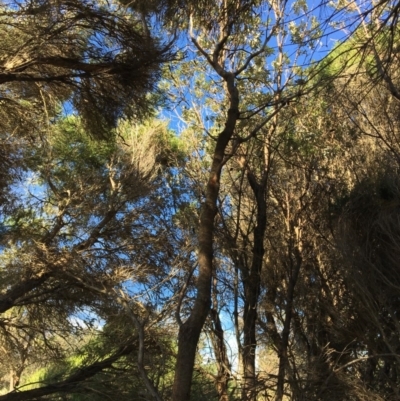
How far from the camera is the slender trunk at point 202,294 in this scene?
3.29m

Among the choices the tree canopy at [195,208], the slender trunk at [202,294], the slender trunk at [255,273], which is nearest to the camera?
the slender trunk at [202,294]

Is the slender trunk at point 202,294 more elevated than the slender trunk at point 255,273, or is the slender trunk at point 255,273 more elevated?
the slender trunk at point 255,273

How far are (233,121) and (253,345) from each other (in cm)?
324

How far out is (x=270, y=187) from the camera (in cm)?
755

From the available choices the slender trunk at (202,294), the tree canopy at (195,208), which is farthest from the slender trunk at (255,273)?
the slender trunk at (202,294)

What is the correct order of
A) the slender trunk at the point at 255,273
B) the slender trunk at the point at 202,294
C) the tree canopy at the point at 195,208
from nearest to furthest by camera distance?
the slender trunk at the point at 202,294 → the tree canopy at the point at 195,208 → the slender trunk at the point at 255,273

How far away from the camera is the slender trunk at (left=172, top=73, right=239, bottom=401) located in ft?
10.8

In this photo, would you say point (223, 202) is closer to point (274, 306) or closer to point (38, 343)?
point (274, 306)

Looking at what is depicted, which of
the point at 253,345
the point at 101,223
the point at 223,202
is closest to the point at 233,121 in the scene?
the point at 253,345

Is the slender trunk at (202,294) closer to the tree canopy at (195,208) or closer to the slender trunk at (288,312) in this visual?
the tree canopy at (195,208)

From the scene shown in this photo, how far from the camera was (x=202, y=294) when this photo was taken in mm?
3594

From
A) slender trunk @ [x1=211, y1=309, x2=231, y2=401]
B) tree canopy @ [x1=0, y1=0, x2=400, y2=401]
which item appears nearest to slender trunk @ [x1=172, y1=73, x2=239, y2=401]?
tree canopy @ [x1=0, y1=0, x2=400, y2=401]

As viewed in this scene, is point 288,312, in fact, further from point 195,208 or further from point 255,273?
point 195,208

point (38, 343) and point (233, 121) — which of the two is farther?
point (38, 343)
